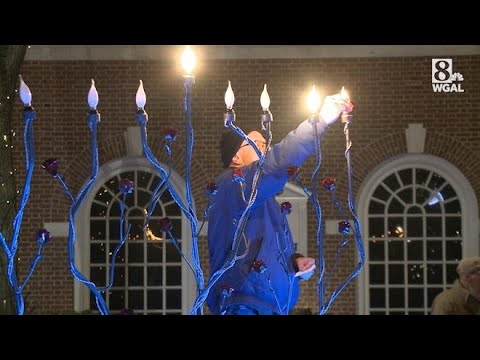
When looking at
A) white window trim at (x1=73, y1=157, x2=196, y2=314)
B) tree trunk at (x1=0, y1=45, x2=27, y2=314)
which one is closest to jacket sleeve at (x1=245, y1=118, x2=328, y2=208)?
tree trunk at (x1=0, y1=45, x2=27, y2=314)

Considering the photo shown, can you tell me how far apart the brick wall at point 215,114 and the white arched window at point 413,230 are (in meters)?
0.17

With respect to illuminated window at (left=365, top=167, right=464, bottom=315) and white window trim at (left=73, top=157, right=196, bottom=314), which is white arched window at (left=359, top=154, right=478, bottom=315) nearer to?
illuminated window at (left=365, top=167, right=464, bottom=315)

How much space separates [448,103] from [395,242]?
1636 mm

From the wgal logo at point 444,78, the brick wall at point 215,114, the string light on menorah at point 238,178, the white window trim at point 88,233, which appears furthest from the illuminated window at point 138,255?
the string light on menorah at point 238,178

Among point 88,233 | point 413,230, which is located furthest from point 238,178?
point 413,230

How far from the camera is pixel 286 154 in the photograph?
16.1 ft

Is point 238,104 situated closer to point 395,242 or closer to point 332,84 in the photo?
point 332,84

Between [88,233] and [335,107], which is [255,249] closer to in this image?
[335,107]

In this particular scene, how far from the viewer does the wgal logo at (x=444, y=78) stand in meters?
11.8

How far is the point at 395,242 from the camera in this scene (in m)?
11.8

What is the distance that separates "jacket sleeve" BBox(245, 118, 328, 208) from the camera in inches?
191

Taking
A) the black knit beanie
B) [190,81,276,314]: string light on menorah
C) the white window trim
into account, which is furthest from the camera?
the white window trim

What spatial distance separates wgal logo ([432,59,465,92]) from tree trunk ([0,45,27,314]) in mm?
5237
